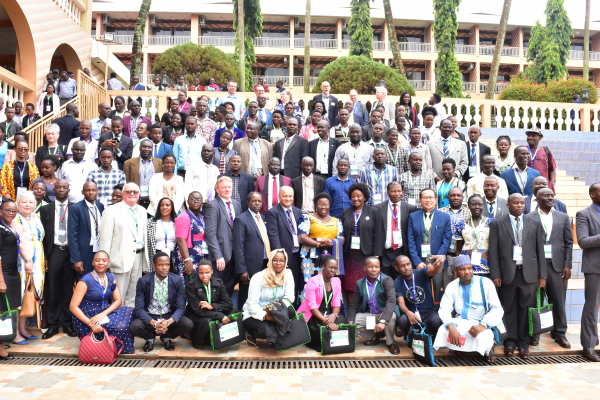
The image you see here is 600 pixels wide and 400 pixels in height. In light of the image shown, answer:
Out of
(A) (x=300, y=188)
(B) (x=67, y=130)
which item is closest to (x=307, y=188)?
(A) (x=300, y=188)

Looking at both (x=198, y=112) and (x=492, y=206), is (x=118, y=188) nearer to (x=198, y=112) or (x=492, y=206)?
(x=198, y=112)

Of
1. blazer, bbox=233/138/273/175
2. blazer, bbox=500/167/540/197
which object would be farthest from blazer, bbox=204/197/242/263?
blazer, bbox=500/167/540/197

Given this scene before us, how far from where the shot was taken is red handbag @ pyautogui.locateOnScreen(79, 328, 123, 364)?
511 centimetres

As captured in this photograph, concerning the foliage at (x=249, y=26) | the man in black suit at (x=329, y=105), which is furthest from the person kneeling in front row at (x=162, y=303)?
the foliage at (x=249, y=26)

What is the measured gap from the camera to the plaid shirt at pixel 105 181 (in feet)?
21.4

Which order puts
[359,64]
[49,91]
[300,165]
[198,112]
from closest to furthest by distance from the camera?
[300,165]
[198,112]
[49,91]
[359,64]

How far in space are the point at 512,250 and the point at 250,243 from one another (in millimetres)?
2996

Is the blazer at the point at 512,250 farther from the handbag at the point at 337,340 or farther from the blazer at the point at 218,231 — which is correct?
the blazer at the point at 218,231

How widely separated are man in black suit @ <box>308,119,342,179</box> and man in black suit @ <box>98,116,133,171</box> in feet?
9.28

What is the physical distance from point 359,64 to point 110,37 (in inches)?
284

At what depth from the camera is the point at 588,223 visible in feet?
18.1

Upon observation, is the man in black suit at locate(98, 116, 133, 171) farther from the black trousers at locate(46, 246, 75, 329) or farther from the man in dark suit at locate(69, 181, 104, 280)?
the black trousers at locate(46, 246, 75, 329)

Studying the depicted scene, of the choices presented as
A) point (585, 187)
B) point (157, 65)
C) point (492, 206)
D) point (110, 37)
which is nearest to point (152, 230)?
point (492, 206)

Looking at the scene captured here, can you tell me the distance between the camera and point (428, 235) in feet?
19.6
